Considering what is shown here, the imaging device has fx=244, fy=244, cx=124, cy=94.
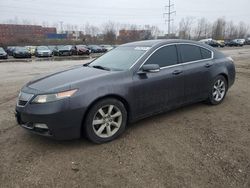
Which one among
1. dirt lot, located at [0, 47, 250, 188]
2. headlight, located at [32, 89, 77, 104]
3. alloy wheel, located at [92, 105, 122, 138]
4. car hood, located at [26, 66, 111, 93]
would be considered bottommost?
dirt lot, located at [0, 47, 250, 188]

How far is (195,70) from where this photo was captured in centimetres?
501

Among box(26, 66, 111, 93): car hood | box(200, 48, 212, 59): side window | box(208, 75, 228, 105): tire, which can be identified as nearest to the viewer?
box(26, 66, 111, 93): car hood

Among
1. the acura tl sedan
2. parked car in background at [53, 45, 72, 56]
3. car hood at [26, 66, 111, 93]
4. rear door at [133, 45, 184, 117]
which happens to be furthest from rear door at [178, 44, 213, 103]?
parked car in background at [53, 45, 72, 56]

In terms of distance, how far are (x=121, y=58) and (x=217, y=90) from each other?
252 centimetres

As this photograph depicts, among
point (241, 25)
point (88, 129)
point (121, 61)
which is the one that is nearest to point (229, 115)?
point (121, 61)

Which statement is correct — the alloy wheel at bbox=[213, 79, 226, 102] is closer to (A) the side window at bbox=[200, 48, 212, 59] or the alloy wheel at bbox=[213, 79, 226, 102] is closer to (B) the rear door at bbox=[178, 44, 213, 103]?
(B) the rear door at bbox=[178, 44, 213, 103]

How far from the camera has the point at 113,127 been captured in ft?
13.1

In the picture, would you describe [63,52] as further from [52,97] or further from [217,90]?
[52,97]

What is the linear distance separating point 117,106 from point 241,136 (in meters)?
2.11

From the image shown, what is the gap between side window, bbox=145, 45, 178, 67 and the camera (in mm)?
4465

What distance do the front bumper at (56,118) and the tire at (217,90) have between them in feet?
10.8

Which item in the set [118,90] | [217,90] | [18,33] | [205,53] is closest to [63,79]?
[118,90]

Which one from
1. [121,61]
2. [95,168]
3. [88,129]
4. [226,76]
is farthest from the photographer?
[226,76]

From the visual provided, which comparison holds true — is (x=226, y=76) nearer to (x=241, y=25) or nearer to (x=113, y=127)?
(x=113, y=127)
